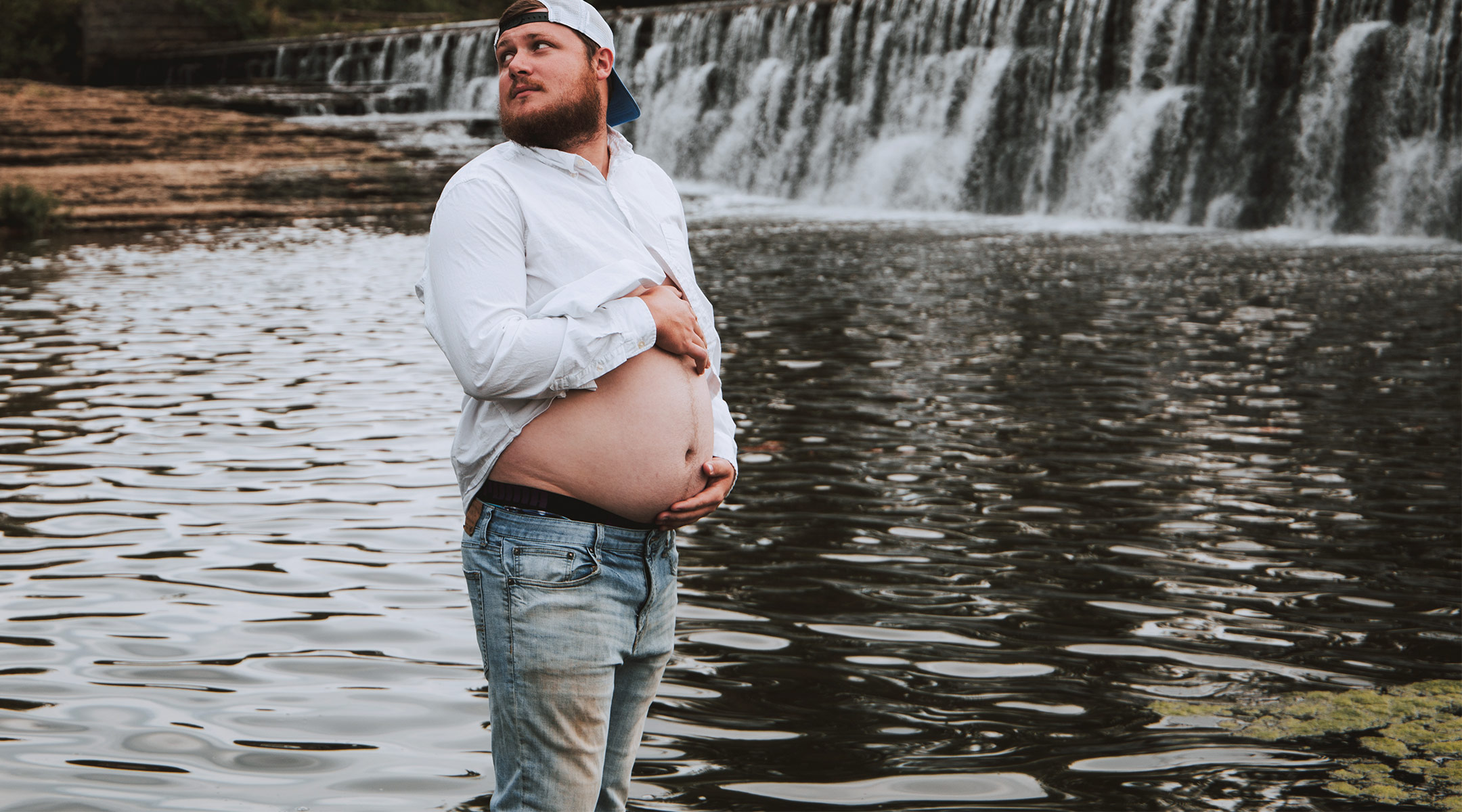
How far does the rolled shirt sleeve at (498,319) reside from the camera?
2631 mm

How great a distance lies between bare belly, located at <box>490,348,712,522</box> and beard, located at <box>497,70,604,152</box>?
1.49 feet

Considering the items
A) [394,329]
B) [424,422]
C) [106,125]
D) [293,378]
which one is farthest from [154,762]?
[106,125]

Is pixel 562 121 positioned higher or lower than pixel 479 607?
higher

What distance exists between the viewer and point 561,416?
109 inches

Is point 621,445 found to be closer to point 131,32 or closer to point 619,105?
point 619,105

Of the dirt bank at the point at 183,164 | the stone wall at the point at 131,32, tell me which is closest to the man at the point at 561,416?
the dirt bank at the point at 183,164

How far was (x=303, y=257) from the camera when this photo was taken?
19328 mm

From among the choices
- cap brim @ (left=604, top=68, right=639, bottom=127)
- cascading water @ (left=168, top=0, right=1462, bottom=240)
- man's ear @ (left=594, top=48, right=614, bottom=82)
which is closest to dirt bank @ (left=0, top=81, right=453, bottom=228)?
cascading water @ (left=168, top=0, right=1462, bottom=240)

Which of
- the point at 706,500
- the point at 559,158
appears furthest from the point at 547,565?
the point at 559,158

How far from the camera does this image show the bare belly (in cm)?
275

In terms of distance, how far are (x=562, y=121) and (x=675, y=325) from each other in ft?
1.50

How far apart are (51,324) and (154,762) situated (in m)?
10.5

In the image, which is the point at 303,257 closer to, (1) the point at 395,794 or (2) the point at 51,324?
(2) the point at 51,324

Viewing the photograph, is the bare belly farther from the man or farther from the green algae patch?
Answer: the green algae patch
